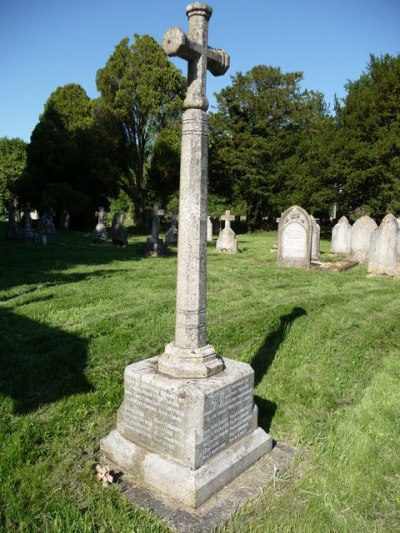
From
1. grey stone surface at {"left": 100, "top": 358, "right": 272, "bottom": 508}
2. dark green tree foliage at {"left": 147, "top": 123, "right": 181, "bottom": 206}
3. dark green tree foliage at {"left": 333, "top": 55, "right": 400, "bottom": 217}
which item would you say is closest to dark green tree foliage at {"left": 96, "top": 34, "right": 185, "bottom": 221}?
dark green tree foliage at {"left": 147, "top": 123, "right": 181, "bottom": 206}

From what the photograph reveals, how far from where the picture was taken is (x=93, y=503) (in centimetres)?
301

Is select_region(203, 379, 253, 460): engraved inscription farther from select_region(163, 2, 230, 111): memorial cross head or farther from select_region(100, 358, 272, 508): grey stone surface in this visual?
select_region(163, 2, 230, 111): memorial cross head

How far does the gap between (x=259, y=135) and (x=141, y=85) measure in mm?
11719

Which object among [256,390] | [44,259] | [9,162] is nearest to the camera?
[256,390]

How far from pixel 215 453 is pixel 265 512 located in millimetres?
541

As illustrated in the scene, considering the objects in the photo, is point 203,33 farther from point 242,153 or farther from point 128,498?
point 242,153

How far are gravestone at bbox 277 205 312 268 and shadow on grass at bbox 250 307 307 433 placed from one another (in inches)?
253

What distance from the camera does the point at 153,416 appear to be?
338cm

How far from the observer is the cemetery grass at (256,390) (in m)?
3.00

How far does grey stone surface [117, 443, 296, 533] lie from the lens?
2.88 m

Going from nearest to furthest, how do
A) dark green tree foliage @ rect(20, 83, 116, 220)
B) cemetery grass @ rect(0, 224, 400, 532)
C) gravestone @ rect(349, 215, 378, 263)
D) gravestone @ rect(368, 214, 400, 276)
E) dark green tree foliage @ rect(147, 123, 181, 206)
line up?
cemetery grass @ rect(0, 224, 400, 532)
gravestone @ rect(368, 214, 400, 276)
gravestone @ rect(349, 215, 378, 263)
dark green tree foliage @ rect(20, 83, 116, 220)
dark green tree foliage @ rect(147, 123, 181, 206)

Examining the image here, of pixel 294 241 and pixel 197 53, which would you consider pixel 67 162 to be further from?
pixel 197 53

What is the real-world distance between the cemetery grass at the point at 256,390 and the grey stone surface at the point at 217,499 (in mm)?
74

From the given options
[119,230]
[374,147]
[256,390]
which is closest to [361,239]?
[119,230]
